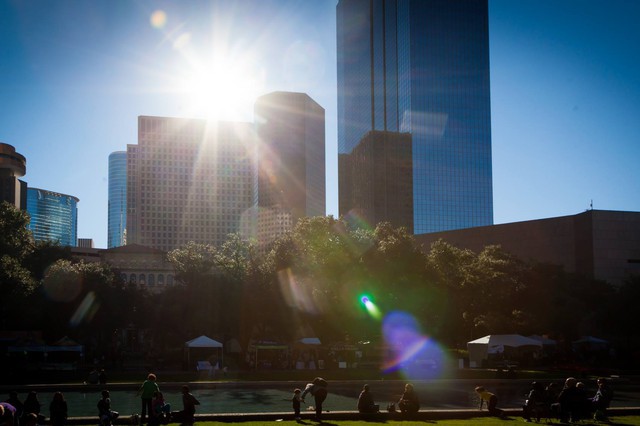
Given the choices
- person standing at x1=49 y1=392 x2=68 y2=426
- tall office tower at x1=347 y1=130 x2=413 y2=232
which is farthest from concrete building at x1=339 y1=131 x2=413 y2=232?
person standing at x1=49 y1=392 x2=68 y2=426

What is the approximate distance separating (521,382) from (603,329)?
1009 inches

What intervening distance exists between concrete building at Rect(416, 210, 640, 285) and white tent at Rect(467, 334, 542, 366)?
140 feet

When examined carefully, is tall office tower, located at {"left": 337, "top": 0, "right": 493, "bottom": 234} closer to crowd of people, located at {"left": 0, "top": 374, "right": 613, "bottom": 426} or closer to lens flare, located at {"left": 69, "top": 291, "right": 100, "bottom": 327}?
lens flare, located at {"left": 69, "top": 291, "right": 100, "bottom": 327}

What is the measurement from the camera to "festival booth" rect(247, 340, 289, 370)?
1982 inches

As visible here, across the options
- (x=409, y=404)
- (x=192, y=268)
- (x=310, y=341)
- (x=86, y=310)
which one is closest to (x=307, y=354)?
(x=310, y=341)

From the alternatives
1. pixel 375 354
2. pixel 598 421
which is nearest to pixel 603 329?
pixel 375 354

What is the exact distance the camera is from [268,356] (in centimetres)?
5403

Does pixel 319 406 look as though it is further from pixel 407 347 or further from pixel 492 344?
pixel 407 347

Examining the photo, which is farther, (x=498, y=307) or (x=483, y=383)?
(x=498, y=307)

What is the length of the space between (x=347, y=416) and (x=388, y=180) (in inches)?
5901

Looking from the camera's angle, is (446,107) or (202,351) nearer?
(202,351)

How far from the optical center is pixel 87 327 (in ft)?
203

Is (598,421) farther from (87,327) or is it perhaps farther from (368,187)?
(368,187)

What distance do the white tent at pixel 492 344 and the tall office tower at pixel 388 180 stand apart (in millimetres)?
110192
